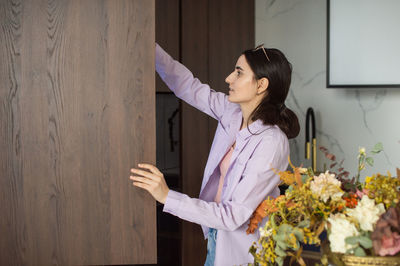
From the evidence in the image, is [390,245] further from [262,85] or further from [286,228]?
[262,85]

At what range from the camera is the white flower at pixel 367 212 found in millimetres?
958

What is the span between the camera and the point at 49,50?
1.50 metres

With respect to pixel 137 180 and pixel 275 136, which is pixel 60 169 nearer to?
pixel 137 180

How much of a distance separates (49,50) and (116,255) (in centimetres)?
65

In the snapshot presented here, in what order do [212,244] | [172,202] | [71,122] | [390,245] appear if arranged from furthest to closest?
[212,244] < [172,202] < [71,122] < [390,245]

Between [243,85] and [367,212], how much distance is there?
951 mm

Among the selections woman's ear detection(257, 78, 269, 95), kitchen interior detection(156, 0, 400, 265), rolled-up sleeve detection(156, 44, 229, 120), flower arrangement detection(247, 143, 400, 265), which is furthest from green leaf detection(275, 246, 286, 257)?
kitchen interior detection(156, 0, 400, 265)

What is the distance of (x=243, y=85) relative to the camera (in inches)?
72.6

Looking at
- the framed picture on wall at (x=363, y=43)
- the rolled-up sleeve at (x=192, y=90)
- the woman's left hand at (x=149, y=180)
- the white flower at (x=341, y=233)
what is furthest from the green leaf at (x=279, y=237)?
the framed picture on wall at (x=363, y=43)

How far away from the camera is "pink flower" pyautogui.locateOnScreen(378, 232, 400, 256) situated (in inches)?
36.2

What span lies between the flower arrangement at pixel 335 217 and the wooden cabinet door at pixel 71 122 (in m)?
0.56

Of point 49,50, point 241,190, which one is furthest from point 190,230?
point 49,50

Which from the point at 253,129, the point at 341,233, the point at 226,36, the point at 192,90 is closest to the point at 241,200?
the point at 253,129

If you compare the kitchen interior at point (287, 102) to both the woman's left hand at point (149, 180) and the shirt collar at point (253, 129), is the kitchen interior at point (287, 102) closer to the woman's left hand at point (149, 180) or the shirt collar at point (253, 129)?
the shirt collar at point (253, 129)
